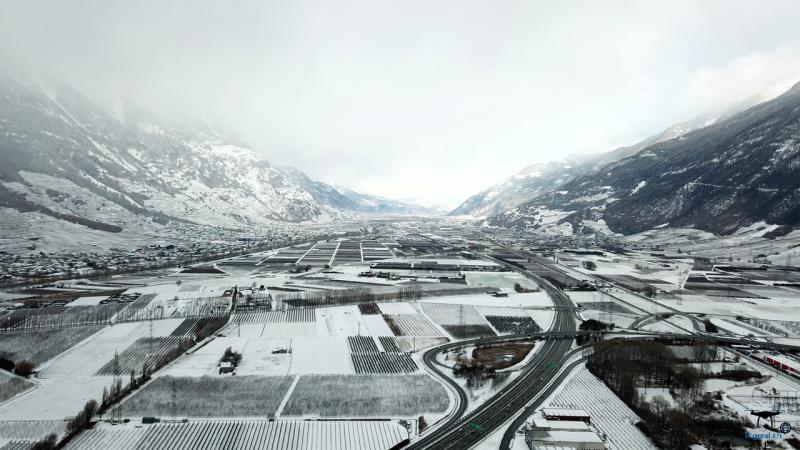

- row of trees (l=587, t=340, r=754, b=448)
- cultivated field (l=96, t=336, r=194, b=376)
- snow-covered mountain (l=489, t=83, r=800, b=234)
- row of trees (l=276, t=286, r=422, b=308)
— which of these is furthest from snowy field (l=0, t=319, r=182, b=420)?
snow-covered mountain (l=489, t=83, r=800, b=234)

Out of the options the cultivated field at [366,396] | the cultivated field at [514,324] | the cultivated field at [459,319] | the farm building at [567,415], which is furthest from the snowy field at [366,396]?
the cultivated field at [514,324]

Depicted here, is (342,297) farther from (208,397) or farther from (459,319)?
(208,397)

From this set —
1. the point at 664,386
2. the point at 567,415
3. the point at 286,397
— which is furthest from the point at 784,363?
the point at 286,397

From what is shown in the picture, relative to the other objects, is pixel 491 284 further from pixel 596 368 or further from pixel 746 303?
pixel 596 368

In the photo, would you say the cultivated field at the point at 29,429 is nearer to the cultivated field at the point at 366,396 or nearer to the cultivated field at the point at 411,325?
the cultivated field at the point at 366,396

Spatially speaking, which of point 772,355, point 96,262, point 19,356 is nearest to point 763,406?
point 772,355

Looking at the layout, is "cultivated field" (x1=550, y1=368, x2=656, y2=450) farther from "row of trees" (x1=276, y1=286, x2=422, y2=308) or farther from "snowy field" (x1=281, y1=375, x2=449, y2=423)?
"row of trees" (x1=276, y1=286, x2=422, y2=308)
